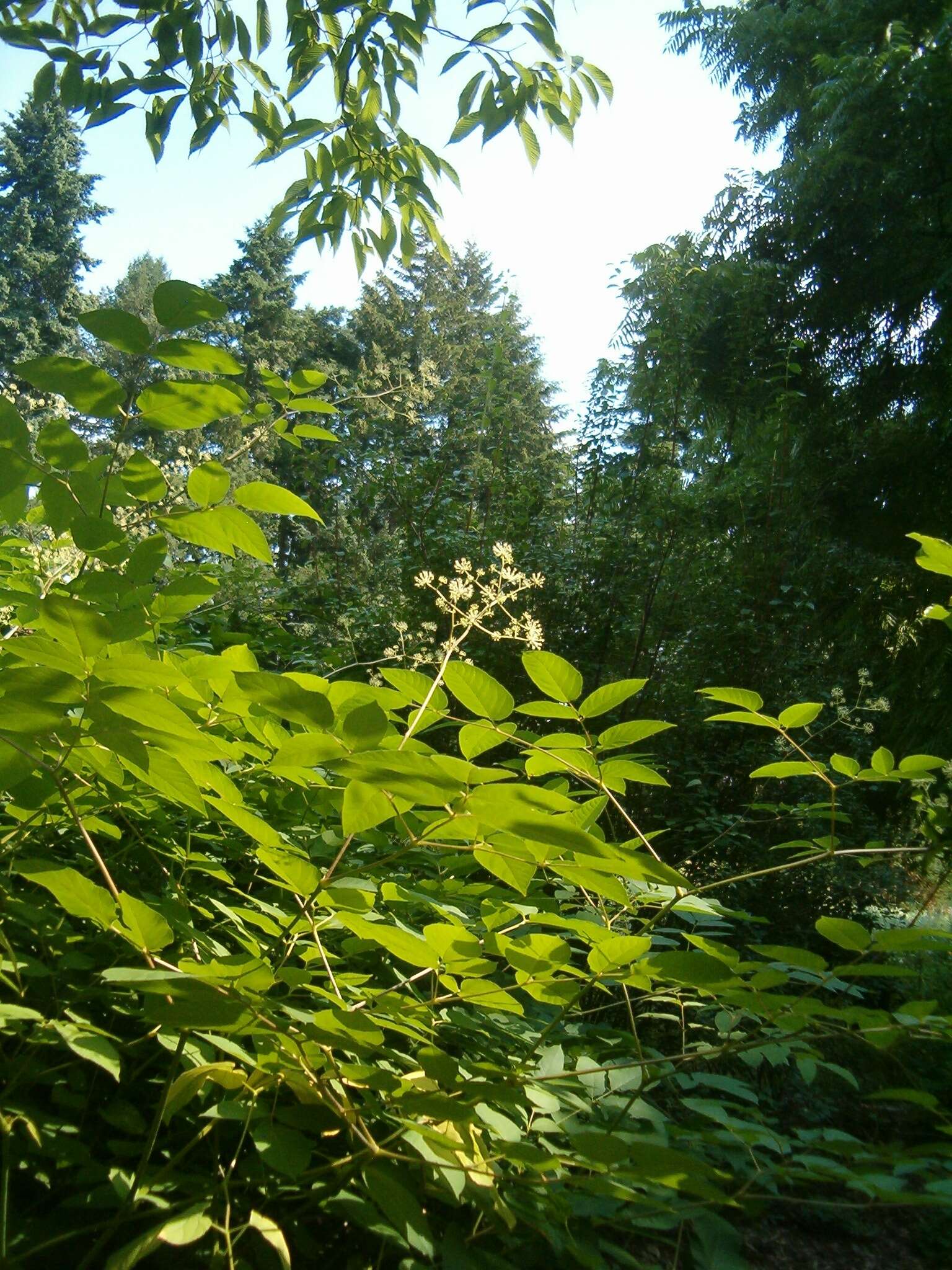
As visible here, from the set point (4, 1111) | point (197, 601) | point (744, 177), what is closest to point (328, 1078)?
point (4, 1111)

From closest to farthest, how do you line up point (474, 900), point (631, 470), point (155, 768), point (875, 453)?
point (155, 768)
point (474, 900)
point (631, 470)
point (875, 453)

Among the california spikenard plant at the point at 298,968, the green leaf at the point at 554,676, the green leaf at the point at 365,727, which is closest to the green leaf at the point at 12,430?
the california spikenard plant at the point at 298,968

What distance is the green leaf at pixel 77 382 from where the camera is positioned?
87 centimetres

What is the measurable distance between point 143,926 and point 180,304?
2.17 ft

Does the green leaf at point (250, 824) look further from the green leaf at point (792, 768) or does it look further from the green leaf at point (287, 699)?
the green leaf at point (792, 768)

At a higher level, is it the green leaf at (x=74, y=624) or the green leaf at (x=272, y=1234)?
the green leaf at (x=74, y=624)

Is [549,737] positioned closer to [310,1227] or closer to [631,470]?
[310,1227]

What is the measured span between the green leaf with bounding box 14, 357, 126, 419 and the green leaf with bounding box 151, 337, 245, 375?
6cm

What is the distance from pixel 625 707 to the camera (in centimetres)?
535

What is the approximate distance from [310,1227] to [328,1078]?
397 millimetres

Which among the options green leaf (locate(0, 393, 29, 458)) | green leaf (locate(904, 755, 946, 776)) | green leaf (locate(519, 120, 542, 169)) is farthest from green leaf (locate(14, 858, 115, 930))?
green leaf (locate(519, 120, 542, 169))

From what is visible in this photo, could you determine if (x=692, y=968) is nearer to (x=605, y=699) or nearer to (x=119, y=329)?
(x=605, y=699)

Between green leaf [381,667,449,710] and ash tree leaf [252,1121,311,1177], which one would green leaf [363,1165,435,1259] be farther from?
green leaf [381,667,449,710]

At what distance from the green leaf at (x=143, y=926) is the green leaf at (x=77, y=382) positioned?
0.50 m
